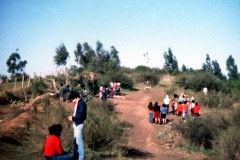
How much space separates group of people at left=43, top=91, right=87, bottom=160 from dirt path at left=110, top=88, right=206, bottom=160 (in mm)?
4685

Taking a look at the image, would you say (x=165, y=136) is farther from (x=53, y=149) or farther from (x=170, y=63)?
(x=170, y=63)

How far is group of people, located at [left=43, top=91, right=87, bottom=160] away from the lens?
6.34m

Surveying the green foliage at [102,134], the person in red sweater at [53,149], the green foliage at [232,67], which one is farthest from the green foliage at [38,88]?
the green foliage at [232,67]

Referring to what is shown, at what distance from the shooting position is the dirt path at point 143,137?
13.8m

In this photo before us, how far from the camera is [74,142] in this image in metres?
7.72

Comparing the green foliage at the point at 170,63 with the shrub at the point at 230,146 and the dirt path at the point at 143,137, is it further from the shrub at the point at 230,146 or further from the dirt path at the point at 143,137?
the shrub at the point at 230,146

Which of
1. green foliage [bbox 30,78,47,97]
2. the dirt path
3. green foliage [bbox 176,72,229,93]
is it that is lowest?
the dirt path

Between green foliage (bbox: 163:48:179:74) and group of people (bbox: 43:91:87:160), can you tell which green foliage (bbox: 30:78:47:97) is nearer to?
group of people (bbox: 43:91:87:160)

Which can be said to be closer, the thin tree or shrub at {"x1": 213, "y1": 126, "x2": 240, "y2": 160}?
shrub at {"x1": 213, "y1": 126, "x2": 240, "y2": 160}

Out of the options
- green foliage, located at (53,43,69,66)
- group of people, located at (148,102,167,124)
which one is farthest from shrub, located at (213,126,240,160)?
green foliage, located at (53,43,69,66)

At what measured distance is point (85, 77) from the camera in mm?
28828

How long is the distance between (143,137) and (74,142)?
33.8 feet

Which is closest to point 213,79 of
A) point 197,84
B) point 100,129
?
point 197,84

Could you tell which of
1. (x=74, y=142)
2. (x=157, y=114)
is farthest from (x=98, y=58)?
(x=74, y=142)
